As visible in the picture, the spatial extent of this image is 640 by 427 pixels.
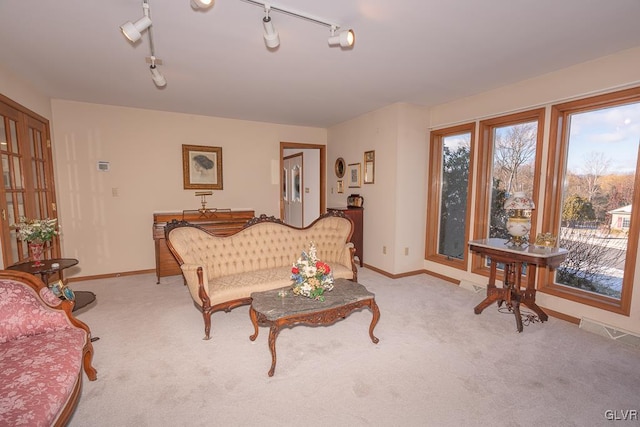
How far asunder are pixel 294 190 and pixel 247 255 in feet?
15.7

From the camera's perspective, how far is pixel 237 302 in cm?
298

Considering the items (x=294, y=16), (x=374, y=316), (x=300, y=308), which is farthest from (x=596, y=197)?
(x=294, y=16)

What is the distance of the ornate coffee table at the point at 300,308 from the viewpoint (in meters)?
2.26

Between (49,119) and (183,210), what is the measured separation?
6.79ft

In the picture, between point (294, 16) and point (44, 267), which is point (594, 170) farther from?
point (44, 267)

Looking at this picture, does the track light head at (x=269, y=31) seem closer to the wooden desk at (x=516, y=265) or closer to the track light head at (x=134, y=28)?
the track light head at (x=134, y=28)

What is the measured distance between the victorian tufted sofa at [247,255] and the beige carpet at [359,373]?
15.6 inches

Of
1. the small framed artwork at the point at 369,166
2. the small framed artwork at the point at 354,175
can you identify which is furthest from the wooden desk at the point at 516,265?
the small framed artwork at the point at 354,175

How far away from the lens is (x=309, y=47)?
2.59 m

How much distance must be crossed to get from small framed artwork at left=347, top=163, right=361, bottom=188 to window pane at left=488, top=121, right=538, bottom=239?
204cm

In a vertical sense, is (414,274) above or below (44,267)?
below

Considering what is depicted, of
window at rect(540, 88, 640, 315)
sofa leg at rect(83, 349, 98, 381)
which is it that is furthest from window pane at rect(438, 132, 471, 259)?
sofa leg at rect(83, 349, 98, 381)

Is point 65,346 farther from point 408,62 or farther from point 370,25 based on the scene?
point 408,62

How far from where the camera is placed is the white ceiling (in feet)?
6.72
